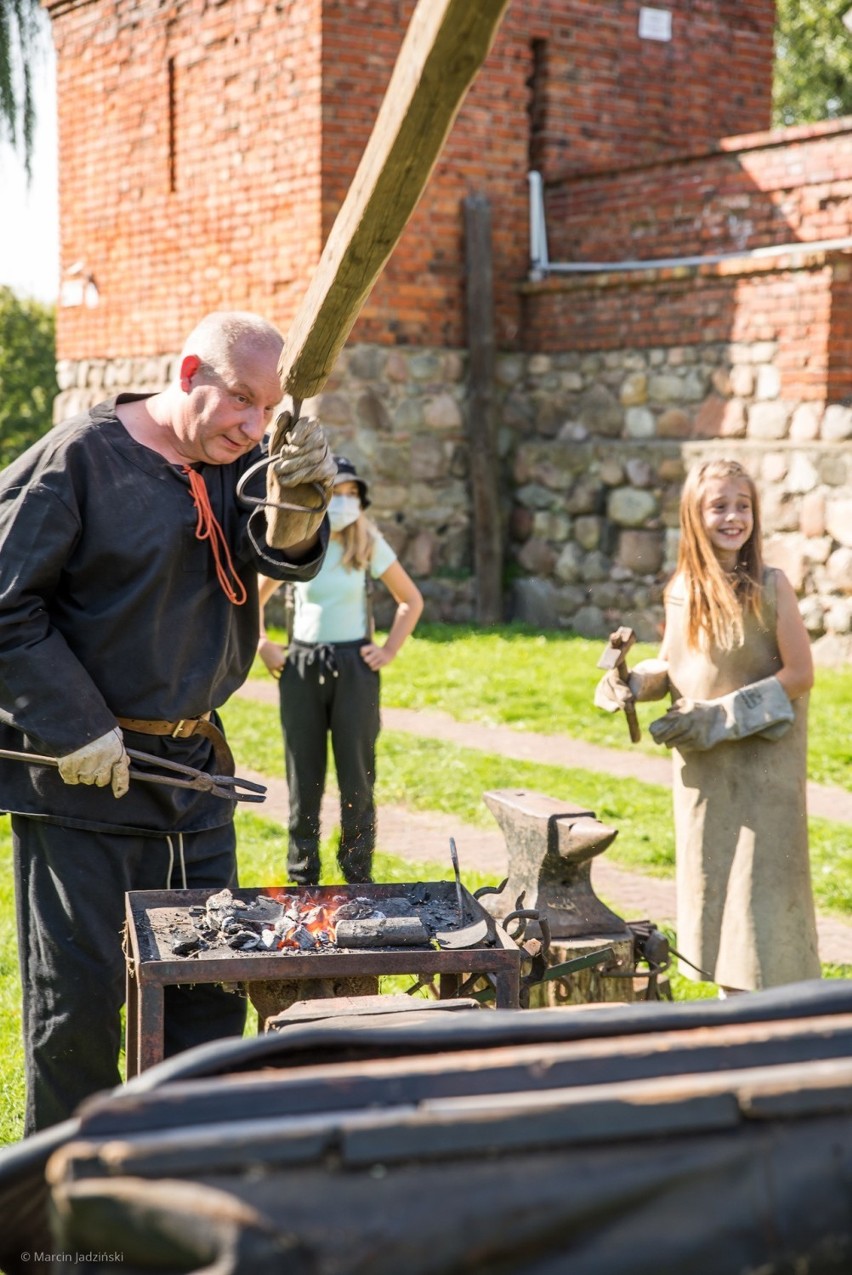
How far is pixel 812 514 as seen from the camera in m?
10.4

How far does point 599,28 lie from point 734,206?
2740 mm

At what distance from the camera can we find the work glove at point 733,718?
4.38 meters

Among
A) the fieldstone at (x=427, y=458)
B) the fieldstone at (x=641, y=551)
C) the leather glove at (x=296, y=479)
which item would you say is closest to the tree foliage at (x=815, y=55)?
the fieldstone at (x=427, y=458)

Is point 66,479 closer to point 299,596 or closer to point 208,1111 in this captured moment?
point 208,1111

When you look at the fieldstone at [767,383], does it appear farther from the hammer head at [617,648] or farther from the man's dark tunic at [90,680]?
the man's dark tunic at [90,680]

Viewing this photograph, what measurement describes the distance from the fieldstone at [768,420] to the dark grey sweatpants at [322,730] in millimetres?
5473

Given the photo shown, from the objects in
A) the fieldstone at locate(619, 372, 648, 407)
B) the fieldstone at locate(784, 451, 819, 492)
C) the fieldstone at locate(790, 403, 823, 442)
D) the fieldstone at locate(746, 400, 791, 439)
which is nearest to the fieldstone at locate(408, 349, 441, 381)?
the fieldstone at locate(619, 372, 648, 407)

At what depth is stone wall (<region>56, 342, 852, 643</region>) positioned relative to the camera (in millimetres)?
10758

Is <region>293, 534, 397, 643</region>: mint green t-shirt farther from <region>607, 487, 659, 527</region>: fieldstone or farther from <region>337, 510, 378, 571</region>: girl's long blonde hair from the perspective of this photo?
<region>607, 487, 659, 527</region>: fieldstone

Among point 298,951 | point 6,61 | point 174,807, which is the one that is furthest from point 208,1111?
point 6,61

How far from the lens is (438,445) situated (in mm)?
12641

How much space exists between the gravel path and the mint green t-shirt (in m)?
1.12

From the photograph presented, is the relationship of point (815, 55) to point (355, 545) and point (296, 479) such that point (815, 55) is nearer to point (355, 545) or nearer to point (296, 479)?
point (355, 545)

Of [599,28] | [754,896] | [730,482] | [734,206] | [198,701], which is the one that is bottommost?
[754,896]
